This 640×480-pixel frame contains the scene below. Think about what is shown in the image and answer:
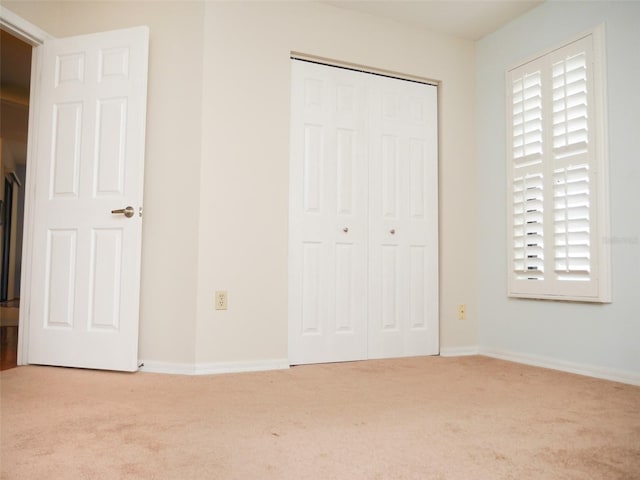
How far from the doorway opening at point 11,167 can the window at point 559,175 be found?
3.50 metres

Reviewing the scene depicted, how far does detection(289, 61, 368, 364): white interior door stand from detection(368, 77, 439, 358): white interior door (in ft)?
0.36

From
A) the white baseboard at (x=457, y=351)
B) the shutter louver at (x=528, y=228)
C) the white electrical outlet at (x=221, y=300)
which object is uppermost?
the shutter louver at (x=528, y=228)

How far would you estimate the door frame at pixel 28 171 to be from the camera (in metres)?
2.99

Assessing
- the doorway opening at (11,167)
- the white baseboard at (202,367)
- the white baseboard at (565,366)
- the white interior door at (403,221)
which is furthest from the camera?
the doorway opening at (11,167)

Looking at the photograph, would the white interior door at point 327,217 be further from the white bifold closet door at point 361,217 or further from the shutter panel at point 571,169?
the shutter panel at point 571,169

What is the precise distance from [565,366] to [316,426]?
6.64ft

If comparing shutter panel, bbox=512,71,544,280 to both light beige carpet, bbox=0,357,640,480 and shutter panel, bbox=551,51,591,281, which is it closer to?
shutter panel, bbox=551,51,591,281

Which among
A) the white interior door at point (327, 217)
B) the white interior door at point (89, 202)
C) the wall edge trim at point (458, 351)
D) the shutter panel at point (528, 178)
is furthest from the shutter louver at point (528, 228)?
the white interior door at point (89, 202)

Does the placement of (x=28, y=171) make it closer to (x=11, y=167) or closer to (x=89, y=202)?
(x=89, y=202)

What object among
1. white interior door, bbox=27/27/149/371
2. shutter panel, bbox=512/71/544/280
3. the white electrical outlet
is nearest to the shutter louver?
shutter panel, bbox=512/71/544/280

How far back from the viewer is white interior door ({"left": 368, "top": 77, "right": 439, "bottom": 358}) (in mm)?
3566

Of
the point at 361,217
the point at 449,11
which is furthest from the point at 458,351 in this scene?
the point at 449,11

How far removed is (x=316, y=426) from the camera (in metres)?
1.89

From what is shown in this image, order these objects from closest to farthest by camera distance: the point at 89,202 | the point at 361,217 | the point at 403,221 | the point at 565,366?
1. the point at 89,202
2. the point at 565,366
3. the point at 361,217
4. the point at 403,221
